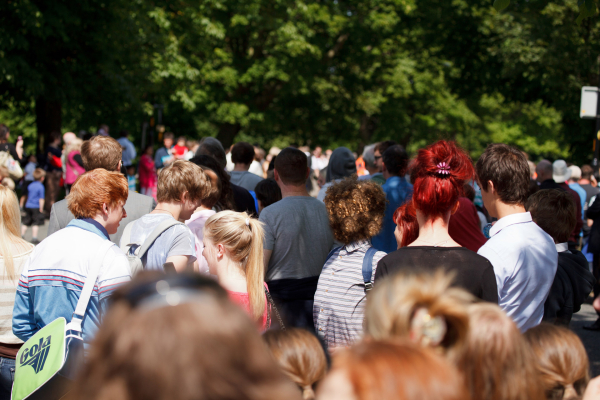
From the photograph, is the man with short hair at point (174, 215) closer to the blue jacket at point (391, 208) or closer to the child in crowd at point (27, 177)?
the blue jacket at point (391, 208)

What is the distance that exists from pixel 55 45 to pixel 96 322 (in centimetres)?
1465

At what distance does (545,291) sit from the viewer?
2865mm

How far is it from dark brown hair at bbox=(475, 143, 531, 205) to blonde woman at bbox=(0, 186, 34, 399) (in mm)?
2438

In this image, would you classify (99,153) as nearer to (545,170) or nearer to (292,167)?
(292,167)

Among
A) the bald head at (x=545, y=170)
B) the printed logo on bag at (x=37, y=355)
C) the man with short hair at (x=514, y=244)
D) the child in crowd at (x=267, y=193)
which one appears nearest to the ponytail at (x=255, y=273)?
the printed logo on bag at (x=37, y=355)

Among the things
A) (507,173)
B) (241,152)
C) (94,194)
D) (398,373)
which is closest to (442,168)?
(507,173)

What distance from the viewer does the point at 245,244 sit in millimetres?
3029

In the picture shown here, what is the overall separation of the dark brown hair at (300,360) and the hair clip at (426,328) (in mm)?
663

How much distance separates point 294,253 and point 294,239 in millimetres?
94

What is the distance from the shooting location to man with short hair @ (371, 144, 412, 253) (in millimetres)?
5105

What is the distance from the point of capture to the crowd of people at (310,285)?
3.01ft

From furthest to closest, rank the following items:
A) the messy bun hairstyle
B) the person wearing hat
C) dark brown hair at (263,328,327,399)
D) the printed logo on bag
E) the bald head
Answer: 1. the bald head
2. the person wearing hat
3. the messy bun hairstyle
4. the printed logo on bag
5. dark brown hair at (263,328,327,399)

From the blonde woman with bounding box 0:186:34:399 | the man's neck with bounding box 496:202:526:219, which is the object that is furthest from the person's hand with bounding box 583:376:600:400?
the blonde woman with bounding box 0:186:34:399

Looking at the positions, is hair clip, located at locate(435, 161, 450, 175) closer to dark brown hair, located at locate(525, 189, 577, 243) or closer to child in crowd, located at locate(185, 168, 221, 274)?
dark brown hair, located at locate(525, 189, 577, 243)
